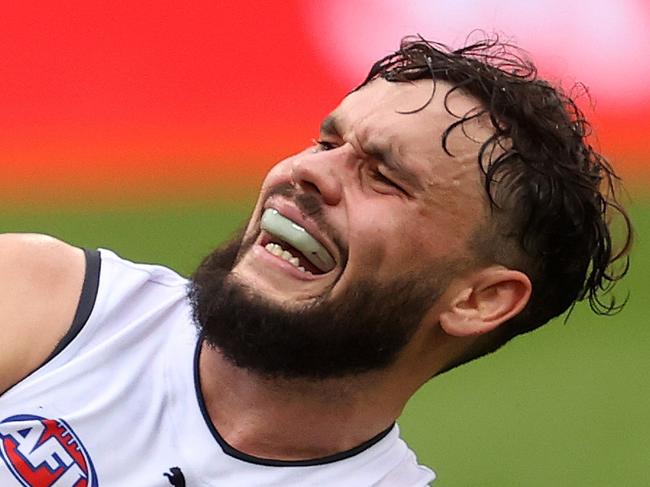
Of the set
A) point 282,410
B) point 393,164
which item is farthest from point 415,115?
point 282,410

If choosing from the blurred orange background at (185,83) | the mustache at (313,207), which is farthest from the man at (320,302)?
the blurred orange background at (185,83)

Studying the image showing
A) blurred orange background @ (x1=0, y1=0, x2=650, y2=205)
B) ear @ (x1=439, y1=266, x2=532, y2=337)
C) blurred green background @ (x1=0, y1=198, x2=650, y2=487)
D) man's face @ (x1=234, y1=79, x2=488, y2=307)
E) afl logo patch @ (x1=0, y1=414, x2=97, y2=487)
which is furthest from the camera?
blurred orange background @ (x1=0, y1=0, x2=650, y2=205)

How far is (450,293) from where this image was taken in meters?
2.77

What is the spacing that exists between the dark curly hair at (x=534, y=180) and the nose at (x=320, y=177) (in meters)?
0.23

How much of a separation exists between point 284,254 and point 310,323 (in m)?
0.15

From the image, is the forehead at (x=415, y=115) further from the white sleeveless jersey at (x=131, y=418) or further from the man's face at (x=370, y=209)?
the white sleeveless jersey at (x=131, y=418)

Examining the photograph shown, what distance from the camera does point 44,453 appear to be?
8.43 ft

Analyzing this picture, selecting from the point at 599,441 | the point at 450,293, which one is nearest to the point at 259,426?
the point at 450,293

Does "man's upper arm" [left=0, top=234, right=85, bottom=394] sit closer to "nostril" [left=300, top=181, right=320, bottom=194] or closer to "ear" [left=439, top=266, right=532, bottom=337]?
"nostril" [left=300, top=181, right=320, bottom=194]

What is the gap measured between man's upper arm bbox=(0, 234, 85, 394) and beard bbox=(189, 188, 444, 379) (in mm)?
255

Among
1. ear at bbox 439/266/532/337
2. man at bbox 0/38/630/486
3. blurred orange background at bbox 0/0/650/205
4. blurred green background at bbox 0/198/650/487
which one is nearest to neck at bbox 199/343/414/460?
man at bbox 0/38/630/486

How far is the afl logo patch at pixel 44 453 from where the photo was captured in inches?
100

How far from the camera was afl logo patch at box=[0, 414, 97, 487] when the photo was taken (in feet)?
8.36

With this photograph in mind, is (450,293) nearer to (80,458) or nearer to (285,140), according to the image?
(80,458)
